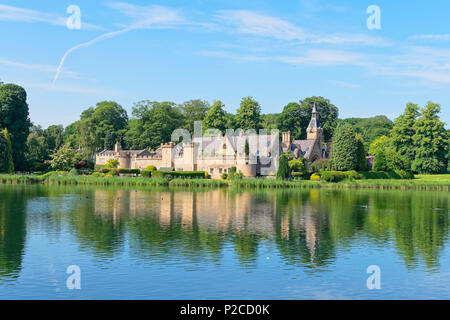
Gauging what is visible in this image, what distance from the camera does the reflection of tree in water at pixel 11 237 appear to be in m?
16.0

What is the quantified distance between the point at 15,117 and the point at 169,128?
30.6 m

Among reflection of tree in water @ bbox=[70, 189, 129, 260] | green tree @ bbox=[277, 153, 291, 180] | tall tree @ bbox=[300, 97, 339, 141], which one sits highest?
tall tree @ bbox=[300, 97, 339, 141]

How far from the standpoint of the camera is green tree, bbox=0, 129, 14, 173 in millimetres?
69375

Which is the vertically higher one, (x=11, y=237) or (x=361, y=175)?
(x=361, y=175)

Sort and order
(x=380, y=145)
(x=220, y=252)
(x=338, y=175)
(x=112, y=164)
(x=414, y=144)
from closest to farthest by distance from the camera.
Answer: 1. (x=220, y=252)
2. (x=338, y=175)
3. (x=414, y=144)
4. (x=112, y=164)
5. (x=380, y=145)

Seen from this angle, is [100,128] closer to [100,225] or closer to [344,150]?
[344,150]

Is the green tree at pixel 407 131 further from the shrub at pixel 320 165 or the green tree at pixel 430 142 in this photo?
the shrub at pixel 320 165

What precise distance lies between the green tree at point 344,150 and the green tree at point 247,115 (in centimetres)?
2104

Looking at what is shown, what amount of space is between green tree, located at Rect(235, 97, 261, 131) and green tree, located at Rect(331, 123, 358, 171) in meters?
21.0

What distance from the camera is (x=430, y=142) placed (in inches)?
3088

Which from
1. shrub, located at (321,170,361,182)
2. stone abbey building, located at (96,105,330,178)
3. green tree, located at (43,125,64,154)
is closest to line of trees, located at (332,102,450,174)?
shrub, located at (321,170,361,182)

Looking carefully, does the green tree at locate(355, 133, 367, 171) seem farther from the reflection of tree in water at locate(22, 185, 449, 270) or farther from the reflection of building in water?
the reflection of tree in water at locate(22, 185, 449, 270)
